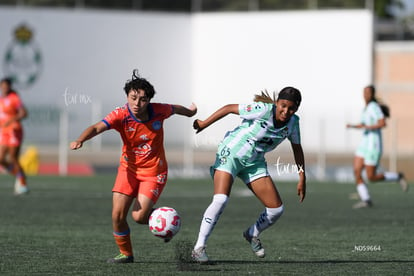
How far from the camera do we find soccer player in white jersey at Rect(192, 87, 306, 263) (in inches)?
360

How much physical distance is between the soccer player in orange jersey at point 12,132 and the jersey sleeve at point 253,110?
9.59 meters

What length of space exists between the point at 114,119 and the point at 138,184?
722mm

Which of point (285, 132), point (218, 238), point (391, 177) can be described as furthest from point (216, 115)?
point (391, 177)

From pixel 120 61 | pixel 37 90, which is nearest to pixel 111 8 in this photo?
pixel 120 61

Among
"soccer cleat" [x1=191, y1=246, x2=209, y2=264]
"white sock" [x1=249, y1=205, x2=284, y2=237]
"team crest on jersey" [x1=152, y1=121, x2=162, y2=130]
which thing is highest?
"team crest on jersey" [x1=152, y1=121, x2=162, y2=130]

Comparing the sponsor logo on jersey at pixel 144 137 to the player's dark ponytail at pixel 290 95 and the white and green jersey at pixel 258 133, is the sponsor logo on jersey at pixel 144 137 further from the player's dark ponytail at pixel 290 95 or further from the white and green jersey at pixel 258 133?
the player's dark ponytail at pixel 290 95

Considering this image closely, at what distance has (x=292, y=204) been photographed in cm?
1789

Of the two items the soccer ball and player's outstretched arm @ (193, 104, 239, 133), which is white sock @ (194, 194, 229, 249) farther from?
player's outstretched arm @ (193, 104, 239, 133)

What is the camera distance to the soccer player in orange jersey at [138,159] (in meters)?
9.02

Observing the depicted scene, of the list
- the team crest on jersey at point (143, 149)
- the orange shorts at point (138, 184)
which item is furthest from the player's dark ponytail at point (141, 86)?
the orange shorts at point (138, 184)

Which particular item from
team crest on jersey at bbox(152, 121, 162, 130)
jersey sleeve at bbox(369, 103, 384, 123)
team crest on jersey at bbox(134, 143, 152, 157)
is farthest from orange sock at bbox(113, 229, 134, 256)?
jersey sleeve at bbox(369, 103, 384, 123)

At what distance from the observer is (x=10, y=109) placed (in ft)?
59.9

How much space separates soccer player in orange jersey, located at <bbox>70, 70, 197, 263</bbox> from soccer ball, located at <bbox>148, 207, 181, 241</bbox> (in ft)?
0.70

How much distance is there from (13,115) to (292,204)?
5660mm
